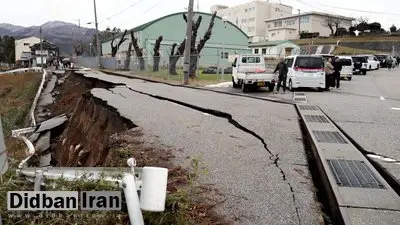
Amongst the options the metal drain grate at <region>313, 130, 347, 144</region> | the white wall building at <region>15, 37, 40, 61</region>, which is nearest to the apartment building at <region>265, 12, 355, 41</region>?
the white wall building at <region>15, 37, 40, 61</region>

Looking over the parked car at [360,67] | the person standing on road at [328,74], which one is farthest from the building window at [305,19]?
the person standing on road at [328,74]

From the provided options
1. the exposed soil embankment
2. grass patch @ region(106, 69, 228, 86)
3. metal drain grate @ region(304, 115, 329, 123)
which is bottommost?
the exposed soil embankment

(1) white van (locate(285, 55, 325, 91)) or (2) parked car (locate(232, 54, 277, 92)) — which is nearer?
(2) parked car (locate(232, 54, 277, 92))

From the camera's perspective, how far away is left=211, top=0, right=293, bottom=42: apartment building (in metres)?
107

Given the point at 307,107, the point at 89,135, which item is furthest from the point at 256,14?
the point at 89,135

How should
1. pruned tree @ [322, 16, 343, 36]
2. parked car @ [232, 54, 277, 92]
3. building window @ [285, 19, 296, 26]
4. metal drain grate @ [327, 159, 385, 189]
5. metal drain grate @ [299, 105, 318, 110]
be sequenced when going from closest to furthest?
metal drain grate @ [327, 159, 385, 189], metal drain grate @ [299, 105, 318, 110], parked car @ [232, 54, 277, 92], pruned tree @ [322, 16, 343, 36], building window @ [285, 19, 296, 26]

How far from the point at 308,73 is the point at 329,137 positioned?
13049 mm

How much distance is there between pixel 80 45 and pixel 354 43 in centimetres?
6776

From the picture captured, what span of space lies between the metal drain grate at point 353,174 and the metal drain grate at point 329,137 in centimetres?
148

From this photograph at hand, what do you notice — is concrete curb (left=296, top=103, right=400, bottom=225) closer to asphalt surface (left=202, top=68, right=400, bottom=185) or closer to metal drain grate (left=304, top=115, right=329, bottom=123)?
asphalt surface (left=202, top=68, right=400, bottom=185)

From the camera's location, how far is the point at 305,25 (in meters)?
98.3

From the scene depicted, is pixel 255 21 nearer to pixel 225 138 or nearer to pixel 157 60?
pixel 157 60

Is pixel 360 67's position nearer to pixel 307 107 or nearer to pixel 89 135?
pixel 307 107

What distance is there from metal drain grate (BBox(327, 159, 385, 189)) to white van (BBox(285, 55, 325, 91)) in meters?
14.8
